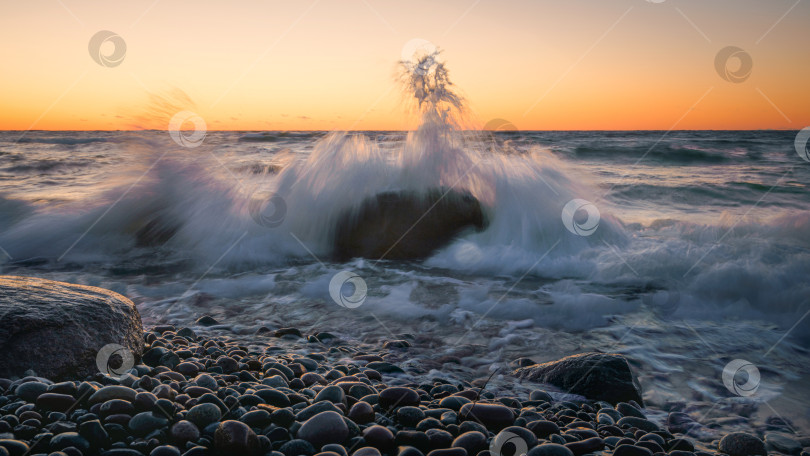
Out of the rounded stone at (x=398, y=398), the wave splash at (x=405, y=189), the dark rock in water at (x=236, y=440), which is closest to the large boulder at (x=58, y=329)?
the dark rock in water at (x=236, y=440)

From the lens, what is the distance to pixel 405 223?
23.2 ft

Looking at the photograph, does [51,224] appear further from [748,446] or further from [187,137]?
[748,446]

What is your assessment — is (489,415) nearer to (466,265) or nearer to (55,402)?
(55,402)

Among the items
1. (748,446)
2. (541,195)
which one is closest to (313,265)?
(541,195)

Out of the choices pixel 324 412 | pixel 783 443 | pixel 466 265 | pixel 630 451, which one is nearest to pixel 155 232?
pixel 466 265

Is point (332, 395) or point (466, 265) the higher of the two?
point (466, 265)

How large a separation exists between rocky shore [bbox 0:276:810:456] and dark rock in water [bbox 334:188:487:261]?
3.61m

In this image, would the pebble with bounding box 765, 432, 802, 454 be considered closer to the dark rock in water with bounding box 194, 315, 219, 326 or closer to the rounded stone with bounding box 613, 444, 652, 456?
the rounded stone with bounding box 613, 444, 652, 456

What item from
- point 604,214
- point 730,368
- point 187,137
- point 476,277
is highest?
point 187,137

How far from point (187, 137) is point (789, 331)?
360 inches

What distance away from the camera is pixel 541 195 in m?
7.61

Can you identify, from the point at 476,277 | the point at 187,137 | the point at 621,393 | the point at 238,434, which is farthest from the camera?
the point at 187,137

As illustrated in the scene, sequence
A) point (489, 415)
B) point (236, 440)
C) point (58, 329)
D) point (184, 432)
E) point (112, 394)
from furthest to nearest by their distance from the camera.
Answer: point (58, 329) < point (489, 415) < point (112, 394) < point (184, 432) < point (236, 440)

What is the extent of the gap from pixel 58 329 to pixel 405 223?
4.97 meters
